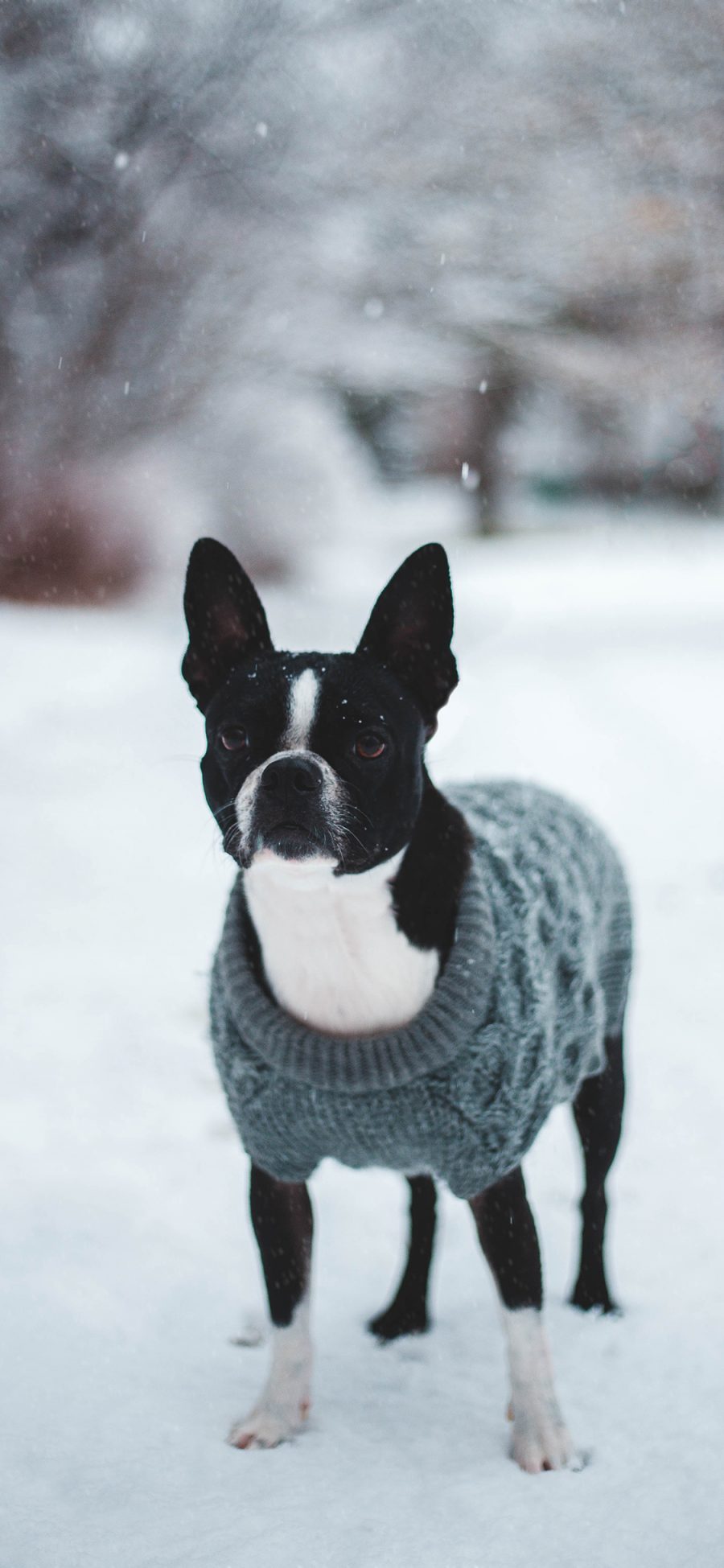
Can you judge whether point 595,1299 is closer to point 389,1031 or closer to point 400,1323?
point 400,1323

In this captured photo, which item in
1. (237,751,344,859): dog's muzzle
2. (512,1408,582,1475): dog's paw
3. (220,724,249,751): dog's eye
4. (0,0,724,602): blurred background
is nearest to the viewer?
(237,751,344,859): dog's muzzle

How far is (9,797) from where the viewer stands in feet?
17.7

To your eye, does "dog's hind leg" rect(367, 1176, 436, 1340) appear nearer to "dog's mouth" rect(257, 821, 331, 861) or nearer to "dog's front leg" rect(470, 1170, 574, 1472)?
"dog's front leg" rect(470, 1170, 574, 1472)

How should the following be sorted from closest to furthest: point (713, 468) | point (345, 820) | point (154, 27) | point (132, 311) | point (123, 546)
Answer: point (345, 820) < point (154, 27) < point (132, 311) < point (123, 546) < point (713, 468)

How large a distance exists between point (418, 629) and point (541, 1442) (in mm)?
1298

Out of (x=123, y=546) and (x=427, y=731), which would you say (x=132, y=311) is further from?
(x=123, y=546)

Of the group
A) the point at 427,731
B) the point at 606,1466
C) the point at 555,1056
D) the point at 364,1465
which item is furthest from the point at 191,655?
the point at 606,1466

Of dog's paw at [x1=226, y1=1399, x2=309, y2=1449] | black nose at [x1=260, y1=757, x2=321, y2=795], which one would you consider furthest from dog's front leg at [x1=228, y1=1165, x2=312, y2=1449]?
black nose at [x1=260, y1=757, x2=321, y2=795]

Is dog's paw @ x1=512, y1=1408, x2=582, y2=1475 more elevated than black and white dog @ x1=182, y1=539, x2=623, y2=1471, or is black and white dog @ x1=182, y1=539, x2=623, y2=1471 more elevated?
black and white dog @ x1=182, y1=539, x2=623, y2=1471

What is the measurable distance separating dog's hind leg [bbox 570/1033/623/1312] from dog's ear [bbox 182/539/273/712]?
113 cm

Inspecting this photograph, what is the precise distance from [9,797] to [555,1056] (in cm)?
409

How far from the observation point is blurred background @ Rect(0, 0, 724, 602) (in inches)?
95.0

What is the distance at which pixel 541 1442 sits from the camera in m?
1.76

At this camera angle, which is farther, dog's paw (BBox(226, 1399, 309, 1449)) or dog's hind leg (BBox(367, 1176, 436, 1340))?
dog's hind leg (BBox(367, 1176, 436, 1340))
